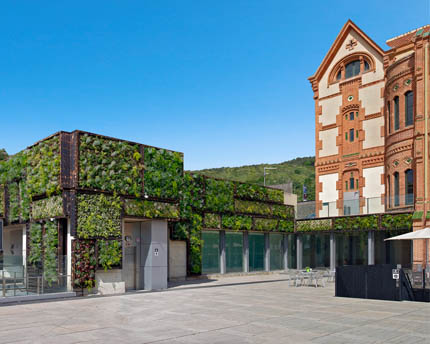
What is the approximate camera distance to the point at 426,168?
90.7 ft

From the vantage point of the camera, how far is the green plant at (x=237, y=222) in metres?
29.6

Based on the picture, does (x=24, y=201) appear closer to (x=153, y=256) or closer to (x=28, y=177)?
(x=28, y=177)

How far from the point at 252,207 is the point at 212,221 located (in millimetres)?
4149

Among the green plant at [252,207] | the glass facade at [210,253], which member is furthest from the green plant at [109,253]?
the green plant at [252,207]

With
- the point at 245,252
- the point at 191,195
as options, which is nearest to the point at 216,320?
the point at 191,195

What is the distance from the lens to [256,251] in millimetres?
32688

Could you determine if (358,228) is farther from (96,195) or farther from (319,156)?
(96,195)

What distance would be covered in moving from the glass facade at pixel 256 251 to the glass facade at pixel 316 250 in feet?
15.2

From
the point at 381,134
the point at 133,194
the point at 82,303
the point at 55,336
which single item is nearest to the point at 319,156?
the point at 381,134

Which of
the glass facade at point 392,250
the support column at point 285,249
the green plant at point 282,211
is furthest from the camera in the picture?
the support column at point 285,249

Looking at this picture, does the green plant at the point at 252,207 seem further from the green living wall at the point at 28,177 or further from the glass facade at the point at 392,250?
the green living wall at the point at 28,177

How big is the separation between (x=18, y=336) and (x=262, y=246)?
24.2 metres

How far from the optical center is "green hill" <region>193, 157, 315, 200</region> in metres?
94.9

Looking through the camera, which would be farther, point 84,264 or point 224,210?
point 224,210
